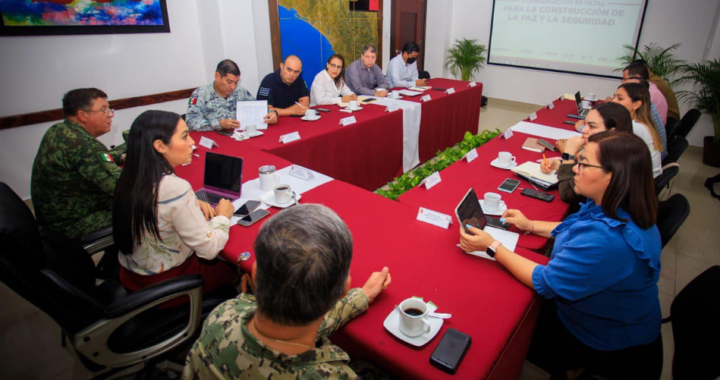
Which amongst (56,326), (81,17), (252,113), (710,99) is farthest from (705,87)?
(81,17)

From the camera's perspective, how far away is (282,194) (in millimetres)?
1721

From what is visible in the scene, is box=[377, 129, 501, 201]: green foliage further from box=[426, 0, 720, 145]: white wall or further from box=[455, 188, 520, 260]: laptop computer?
Answer: box=[426, 0, 720, 145]: white wall

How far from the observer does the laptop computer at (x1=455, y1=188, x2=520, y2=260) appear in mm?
1400

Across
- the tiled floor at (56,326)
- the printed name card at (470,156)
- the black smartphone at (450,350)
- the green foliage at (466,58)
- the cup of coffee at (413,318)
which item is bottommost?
the tiled floor at (56,326)

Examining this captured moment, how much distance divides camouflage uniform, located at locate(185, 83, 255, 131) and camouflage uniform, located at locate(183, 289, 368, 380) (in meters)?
2.24

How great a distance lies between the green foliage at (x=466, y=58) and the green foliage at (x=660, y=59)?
218cm

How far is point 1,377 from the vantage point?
5.72ft

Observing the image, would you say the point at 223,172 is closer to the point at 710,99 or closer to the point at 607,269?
the point at 607,269

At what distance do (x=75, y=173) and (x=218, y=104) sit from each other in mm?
1267

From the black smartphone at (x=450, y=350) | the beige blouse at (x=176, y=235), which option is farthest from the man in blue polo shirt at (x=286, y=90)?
the black smartphone at (x=450, y=350)

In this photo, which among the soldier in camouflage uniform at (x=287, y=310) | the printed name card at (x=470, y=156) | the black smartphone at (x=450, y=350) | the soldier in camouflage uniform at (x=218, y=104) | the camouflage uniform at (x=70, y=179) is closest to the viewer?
the soldier in camouflage uniform at (x=287, y=310)

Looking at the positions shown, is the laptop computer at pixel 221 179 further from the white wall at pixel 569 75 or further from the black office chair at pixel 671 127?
the white wall at pixel 569 75

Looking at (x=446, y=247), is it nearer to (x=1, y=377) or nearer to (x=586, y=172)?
(x=586, y=172)

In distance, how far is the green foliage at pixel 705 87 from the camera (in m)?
4.15
